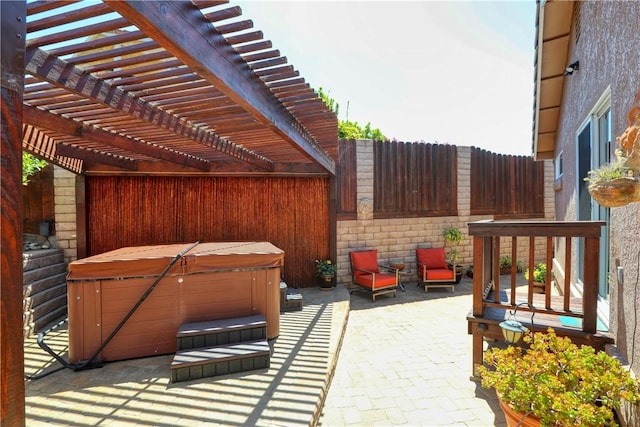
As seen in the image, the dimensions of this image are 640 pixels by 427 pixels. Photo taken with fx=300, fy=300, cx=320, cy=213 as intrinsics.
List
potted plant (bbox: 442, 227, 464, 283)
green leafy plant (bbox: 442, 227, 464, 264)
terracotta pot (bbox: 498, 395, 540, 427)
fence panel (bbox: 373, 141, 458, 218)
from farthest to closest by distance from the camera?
green leafy plant (bbox: 442, 227, 464, 264), potted plant (bbox: 442, 227, 464, 283), fence panel (bbox: 373, 141, 458, 218), terracotta pot (bbox: 498, 395, 540, 427)

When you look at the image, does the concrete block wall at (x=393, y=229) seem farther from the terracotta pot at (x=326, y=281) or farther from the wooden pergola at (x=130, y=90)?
the wooden pergola at (x=130, y=90)

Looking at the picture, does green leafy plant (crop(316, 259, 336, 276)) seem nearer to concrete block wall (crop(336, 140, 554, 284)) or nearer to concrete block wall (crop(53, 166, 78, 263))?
concrete block wall (crop(336, 140, 554, 284))

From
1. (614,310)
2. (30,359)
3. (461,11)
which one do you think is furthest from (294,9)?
(30,359)

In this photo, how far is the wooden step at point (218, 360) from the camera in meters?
3.29

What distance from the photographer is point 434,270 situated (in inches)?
307

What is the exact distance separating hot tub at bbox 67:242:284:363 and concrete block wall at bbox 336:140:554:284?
3.66 metres

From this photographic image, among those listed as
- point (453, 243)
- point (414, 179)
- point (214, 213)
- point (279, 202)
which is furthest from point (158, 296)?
point (453, 243)

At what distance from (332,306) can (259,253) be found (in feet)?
8.02

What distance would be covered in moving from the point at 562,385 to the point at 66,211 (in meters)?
8.14

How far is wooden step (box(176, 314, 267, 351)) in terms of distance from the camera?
362 centimetres

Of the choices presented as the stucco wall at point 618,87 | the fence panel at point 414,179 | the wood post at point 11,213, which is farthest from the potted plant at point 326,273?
the wood post at point 11,213

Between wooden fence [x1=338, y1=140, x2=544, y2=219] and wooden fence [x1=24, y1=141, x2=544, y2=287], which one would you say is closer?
wooden fence [x1=24, y1=141, x2=544, y2=287]

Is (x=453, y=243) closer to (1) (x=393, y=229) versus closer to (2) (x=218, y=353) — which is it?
(1) (x=393, y=229)

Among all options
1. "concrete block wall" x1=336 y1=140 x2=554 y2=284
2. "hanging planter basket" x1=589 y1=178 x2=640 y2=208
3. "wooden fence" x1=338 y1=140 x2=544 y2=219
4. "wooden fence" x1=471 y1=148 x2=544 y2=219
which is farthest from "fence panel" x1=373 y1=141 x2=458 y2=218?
"hanging planter basket" x1=589 y1=178 x2=640 y2=208
